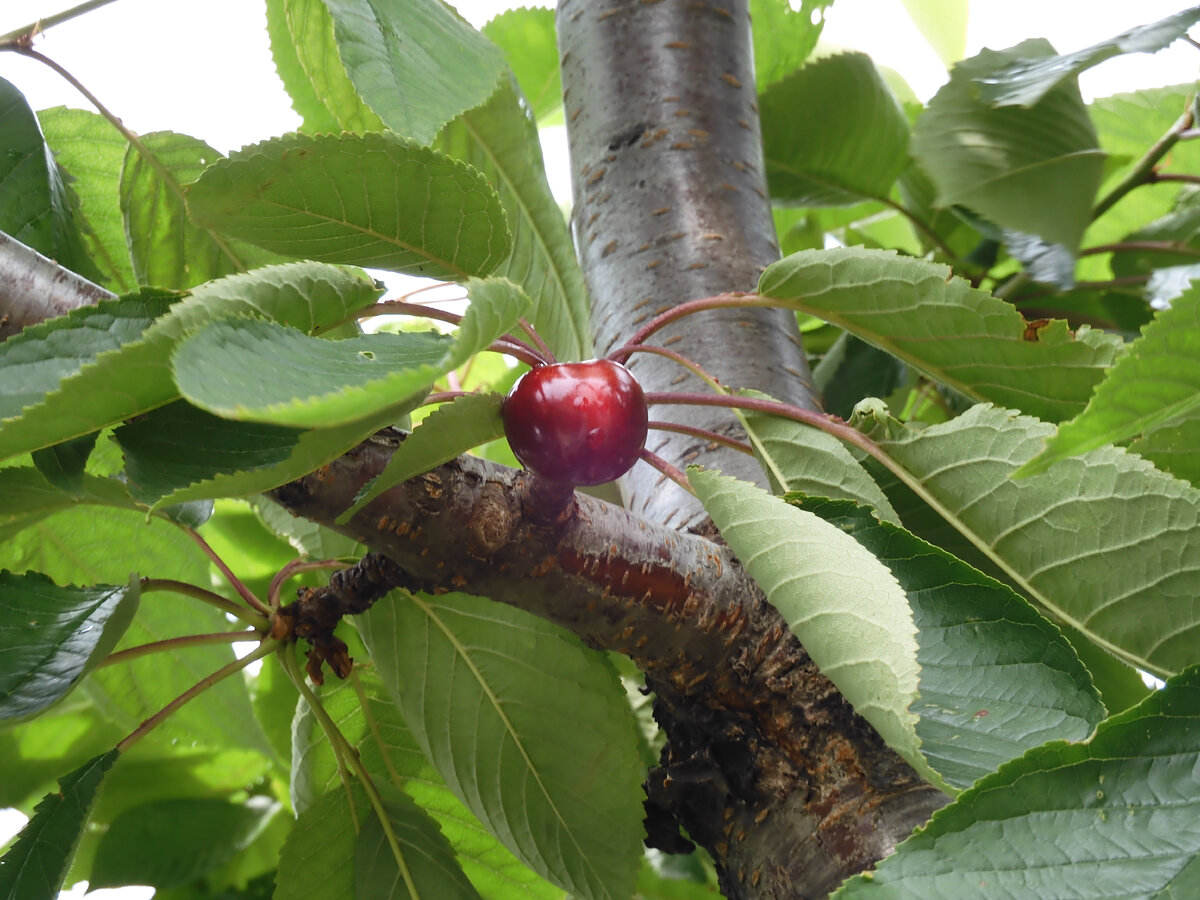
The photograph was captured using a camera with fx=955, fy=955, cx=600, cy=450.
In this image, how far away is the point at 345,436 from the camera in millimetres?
260

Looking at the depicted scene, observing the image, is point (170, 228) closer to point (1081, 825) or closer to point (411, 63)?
point (411, 63)

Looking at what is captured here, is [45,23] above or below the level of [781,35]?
below

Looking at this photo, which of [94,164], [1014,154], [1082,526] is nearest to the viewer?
[1082,526]

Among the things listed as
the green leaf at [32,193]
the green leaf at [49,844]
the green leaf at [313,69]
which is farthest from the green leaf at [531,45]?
the green leaf at [49,844]

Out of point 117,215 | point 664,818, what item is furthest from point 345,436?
point 117,215

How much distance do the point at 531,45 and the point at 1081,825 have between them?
77 cm

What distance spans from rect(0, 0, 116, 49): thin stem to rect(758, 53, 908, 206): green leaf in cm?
49

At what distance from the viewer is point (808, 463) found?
17.0 inches

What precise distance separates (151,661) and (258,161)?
0.35 m

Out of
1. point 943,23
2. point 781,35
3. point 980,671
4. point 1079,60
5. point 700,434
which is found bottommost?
point 980,671

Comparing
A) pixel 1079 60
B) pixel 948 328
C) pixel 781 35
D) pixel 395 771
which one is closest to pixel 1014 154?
pixel 1079 60

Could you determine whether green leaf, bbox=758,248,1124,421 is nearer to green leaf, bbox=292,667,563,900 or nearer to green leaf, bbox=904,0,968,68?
green leaf, bbox=292,667,563,900

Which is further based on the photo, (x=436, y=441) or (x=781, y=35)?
(x=781, y=35)

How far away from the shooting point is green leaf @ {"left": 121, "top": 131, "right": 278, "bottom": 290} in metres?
0.50
